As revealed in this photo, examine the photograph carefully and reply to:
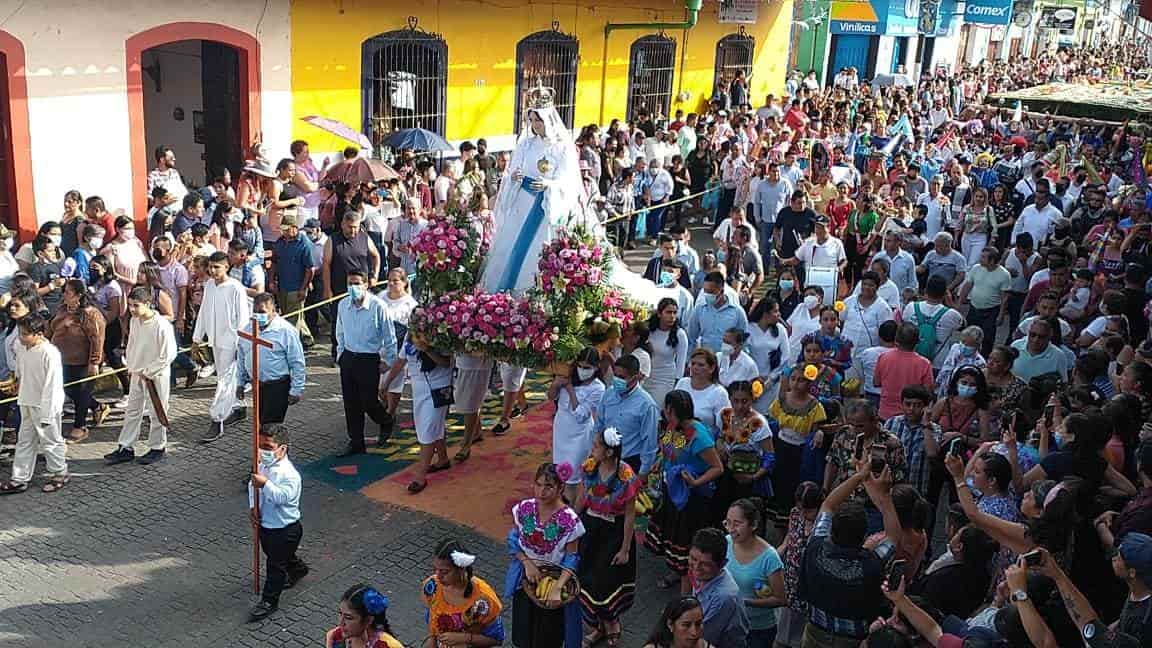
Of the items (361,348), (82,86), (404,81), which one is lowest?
(361,348)

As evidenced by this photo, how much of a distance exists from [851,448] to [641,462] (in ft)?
4.90

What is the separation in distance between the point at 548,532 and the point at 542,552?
12 cm

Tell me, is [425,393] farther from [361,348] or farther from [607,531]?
[607,531]

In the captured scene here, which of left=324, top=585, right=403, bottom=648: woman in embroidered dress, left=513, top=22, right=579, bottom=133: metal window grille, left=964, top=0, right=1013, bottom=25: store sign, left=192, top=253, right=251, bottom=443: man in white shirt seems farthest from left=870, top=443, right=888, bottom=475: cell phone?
Result: left=964, top=0, right=1013, bottom=25: store sign

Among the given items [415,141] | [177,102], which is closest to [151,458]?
[415,141]

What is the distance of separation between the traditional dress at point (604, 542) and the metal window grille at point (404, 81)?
10.9 m

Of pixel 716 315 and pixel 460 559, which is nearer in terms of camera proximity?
pixel 460 559

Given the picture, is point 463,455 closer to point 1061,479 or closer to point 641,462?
point 641,462

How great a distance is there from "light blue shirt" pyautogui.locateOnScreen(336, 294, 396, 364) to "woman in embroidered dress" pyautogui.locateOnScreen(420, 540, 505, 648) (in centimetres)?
399

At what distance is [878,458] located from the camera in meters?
6.28

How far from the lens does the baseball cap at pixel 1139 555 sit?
4816 millimetres

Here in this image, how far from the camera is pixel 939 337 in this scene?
9.80 m

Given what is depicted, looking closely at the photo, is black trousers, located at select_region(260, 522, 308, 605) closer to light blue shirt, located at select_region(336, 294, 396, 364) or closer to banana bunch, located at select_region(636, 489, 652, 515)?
banana bunch, located at select_region(636, 489, 652, 515)

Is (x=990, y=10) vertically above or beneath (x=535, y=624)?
above
